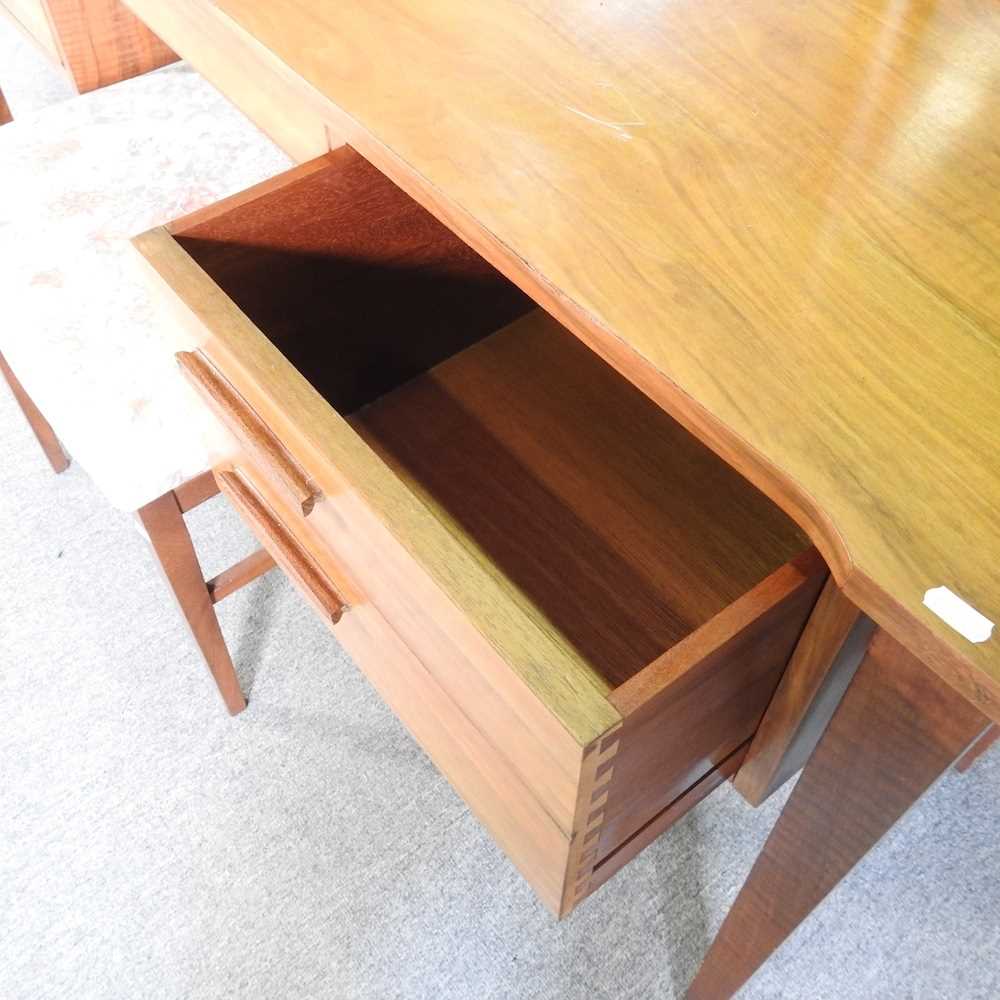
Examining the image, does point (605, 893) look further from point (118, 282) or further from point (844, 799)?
point (118, 282)

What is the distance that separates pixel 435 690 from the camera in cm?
61

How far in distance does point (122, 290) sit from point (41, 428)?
0.43 meters

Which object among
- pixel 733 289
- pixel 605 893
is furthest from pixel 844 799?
pixel 605 893

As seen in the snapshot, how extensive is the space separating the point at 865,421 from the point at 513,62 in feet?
1.17

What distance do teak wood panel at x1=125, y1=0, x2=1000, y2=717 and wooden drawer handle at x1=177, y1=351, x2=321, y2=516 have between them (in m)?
0.17

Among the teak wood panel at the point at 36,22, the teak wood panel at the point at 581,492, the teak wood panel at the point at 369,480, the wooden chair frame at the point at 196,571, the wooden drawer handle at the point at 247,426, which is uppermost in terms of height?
the teak wood panel at the point at 369,480

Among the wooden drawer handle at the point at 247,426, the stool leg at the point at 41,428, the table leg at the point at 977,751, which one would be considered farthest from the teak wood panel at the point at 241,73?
the table leg at the point at 977,751

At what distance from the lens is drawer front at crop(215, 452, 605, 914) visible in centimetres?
52

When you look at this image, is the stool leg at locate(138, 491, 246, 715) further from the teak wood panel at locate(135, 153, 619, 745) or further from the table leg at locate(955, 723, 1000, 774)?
the table leg at locate(955, 723, 1000, 774)

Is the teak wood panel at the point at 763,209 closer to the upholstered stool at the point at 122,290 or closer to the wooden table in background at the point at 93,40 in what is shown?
the upholstered stool at the point at 122,290

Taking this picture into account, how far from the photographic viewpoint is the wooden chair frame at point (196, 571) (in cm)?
82

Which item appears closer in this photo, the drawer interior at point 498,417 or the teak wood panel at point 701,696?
the teak wood panel at point 701,696

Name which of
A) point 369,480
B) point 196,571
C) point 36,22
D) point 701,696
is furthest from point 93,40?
point 701,696

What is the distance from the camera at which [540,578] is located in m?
0.76
